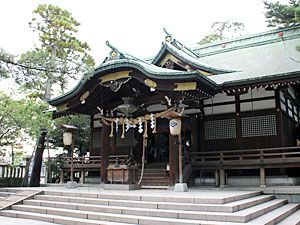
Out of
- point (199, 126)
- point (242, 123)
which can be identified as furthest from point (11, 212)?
point (242, 123)

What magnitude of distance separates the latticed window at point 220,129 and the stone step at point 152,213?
12.4ft

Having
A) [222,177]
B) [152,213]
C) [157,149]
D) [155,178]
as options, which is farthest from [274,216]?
[157,149]

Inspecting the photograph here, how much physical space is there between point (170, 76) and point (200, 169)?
4204 mm

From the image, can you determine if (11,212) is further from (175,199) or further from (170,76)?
(170,76)

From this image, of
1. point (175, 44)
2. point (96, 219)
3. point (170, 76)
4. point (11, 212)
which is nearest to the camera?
point (96, 219)

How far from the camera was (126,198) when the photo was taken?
8.48 meters

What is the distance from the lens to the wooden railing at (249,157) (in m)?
10.6

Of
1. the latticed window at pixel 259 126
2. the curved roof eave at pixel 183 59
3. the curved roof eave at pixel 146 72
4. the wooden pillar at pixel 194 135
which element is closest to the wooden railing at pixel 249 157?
the wooden pillar at pixel 194 135

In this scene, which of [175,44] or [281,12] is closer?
[281,12]

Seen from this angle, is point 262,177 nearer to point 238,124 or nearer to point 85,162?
point 238,124

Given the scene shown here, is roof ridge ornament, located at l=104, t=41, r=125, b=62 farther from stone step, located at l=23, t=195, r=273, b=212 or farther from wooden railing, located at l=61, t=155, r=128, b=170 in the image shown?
stone step, located at l=23, t=195, r=273, b=212

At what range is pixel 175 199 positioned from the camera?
25.1ft

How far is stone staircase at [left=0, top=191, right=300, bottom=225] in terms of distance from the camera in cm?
656

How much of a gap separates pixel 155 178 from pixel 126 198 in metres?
4.18
